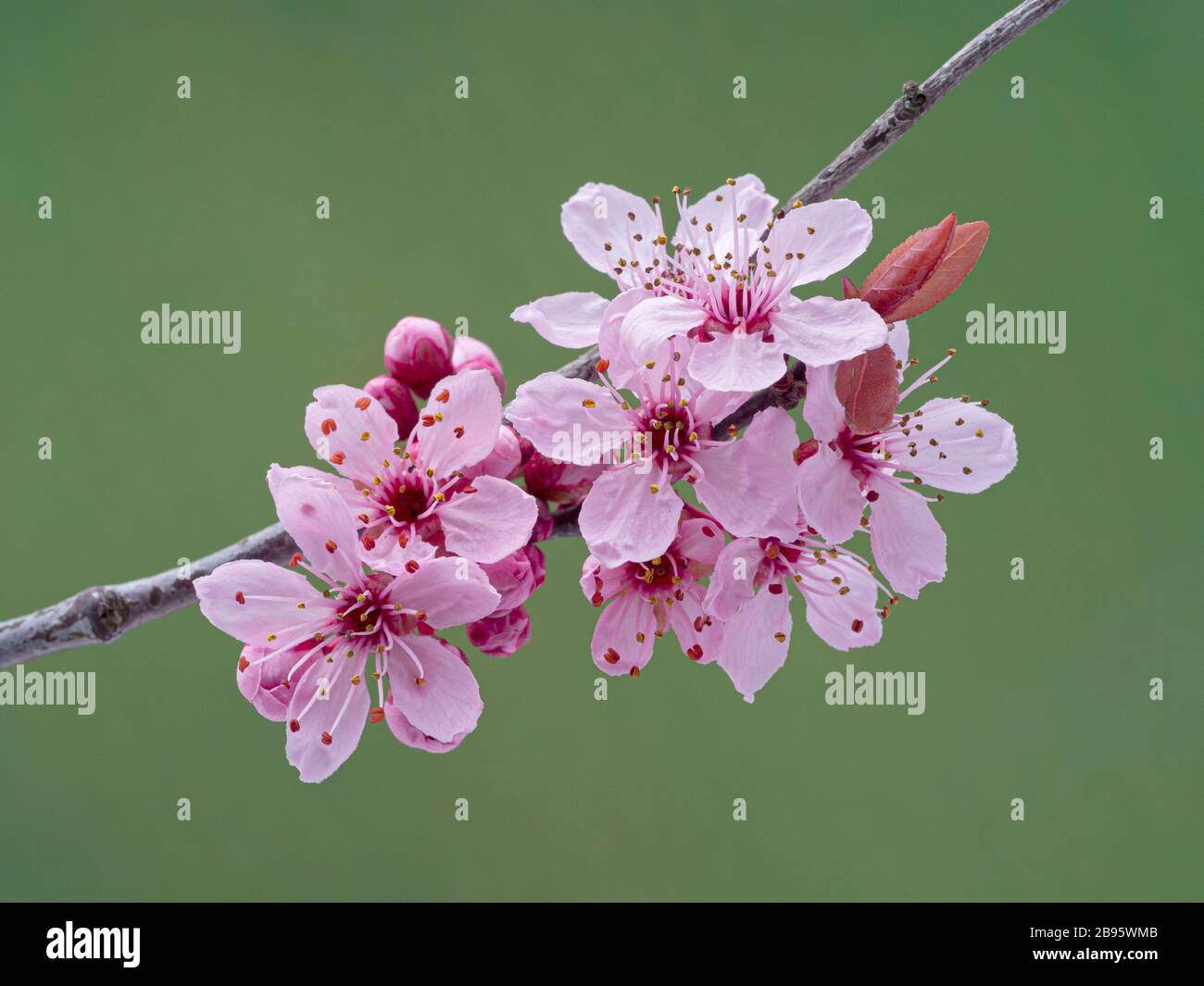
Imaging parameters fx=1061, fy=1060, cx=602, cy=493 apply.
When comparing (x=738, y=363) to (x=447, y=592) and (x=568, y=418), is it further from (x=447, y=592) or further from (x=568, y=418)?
(x=447, y=592)

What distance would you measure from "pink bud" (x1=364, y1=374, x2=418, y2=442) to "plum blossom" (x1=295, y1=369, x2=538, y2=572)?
0.15 m

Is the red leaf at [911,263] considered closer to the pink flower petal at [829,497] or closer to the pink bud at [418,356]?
the pink flower petal at [829,497]

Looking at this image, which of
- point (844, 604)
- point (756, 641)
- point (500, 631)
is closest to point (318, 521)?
point (500, 631)

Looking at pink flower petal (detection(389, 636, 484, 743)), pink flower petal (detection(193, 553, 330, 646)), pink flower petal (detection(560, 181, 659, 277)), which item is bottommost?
pink flower petal (detection(389, 636, 484, 743))

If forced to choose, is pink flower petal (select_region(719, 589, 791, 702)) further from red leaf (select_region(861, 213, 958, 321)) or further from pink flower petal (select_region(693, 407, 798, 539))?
red leaf (select_region(861, 213, 958, 321))

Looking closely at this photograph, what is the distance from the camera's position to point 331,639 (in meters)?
1.02

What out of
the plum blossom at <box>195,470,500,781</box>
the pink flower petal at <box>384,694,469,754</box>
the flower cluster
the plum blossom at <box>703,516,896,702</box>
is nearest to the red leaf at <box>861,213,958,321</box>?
the flower cluster

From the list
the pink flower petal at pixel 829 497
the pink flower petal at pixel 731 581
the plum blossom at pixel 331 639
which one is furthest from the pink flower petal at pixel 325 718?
the pink flower petal at pixel 829 497

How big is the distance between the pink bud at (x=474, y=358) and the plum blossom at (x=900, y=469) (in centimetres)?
43

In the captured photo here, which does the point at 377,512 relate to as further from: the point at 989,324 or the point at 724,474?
the point at 989,324

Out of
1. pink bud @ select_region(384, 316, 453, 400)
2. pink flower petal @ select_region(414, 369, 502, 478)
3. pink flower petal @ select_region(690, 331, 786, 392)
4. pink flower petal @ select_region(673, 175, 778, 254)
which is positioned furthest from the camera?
pink bud @ select_region(384, 316, 453, 400)

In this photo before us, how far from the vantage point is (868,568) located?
1068mm

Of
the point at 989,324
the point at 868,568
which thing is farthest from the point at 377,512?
the point at 989,324

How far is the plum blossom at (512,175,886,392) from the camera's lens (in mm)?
933
